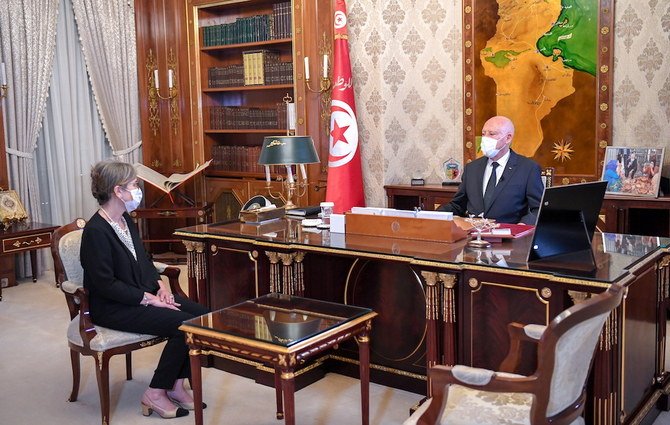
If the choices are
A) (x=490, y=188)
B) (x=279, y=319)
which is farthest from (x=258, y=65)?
(x=279, y=319)

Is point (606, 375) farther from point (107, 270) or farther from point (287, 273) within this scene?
point (107, 270)

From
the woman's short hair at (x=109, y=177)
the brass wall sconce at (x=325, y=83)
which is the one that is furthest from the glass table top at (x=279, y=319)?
the brass wall sconce at (x=325, y=83)

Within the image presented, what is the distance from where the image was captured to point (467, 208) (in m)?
4.27

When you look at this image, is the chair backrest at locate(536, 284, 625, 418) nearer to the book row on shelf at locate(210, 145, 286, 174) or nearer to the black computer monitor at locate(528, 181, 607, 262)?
the black computer monitor at locate(528, 181, 607, 262)

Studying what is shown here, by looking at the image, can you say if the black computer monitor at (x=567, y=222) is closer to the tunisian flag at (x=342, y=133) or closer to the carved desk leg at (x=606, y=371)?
the carved desk leg at (x=606, y=371)

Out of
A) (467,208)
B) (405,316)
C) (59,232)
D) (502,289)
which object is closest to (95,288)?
(59,232)

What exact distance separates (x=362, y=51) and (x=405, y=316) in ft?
10.4

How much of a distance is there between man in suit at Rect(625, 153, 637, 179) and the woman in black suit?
317 cm

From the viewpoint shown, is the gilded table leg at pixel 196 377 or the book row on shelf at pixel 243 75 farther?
the book row on shelf at pixel 243 75

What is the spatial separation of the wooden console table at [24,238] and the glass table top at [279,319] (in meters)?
3.50

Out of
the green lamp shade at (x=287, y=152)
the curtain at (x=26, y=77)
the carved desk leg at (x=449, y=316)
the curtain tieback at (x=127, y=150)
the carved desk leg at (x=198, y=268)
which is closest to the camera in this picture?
the carved desk leg at (x=449, y=316)

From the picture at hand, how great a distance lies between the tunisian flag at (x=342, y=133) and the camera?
593 centimetres

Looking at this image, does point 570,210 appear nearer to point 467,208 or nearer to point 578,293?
point 578,293

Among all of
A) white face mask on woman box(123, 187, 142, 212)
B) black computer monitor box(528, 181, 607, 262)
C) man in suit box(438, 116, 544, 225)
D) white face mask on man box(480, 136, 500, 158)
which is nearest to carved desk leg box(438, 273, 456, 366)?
black computer monitor box(528, 181, 607, 262)
